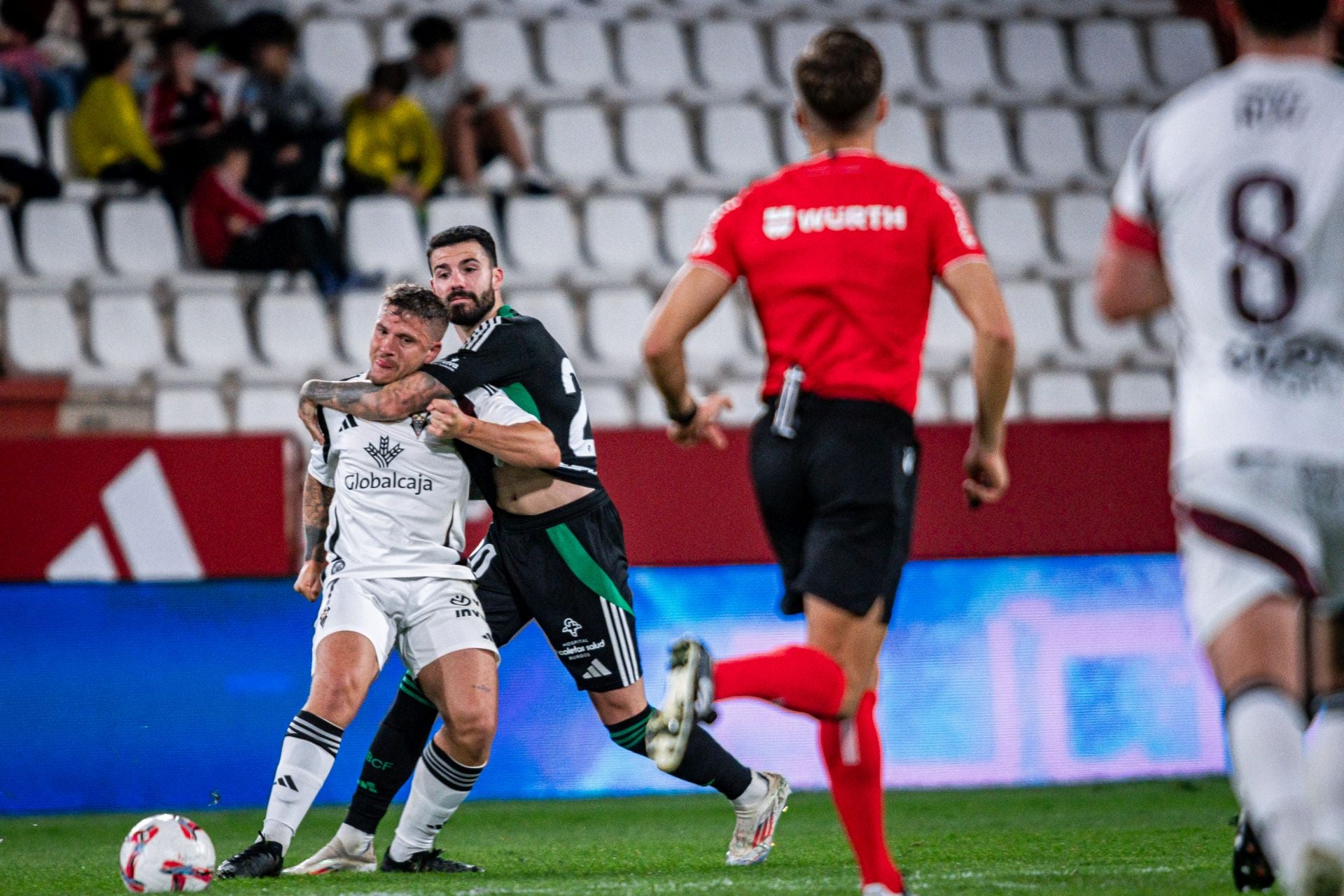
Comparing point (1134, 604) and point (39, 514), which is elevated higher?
point (39, 514)

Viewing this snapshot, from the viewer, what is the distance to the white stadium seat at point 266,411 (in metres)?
10.3

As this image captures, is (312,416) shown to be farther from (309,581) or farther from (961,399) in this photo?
(961,399)

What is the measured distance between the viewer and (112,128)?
1151 centimetres

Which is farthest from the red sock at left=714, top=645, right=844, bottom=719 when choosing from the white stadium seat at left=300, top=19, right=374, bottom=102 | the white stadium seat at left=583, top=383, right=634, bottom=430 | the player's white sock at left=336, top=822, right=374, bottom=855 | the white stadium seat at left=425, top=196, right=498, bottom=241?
the white stadium seat at left=300, top=19, right=374, bottom=102

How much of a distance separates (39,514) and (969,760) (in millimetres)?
4859

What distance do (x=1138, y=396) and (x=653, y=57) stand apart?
4.72 meters

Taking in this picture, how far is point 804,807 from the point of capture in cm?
802

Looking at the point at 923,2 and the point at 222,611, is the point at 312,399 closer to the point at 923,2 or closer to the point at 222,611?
the point at 222,611

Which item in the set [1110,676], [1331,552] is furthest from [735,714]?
[1331,552]

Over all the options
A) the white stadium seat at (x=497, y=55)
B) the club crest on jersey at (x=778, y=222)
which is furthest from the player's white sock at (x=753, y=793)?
the white stadium seat at (x=497, y=55)

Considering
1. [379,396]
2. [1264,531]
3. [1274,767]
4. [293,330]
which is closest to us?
[1274,767]

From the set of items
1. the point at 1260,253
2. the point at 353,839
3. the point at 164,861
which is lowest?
the point at 353,839

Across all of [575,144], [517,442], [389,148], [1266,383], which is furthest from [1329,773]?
[575,144]

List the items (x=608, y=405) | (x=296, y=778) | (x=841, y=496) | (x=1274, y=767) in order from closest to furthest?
(x=1274, y=767) → (x=841, y=496) → (x=296, y=778) → (x=608, y=405)
